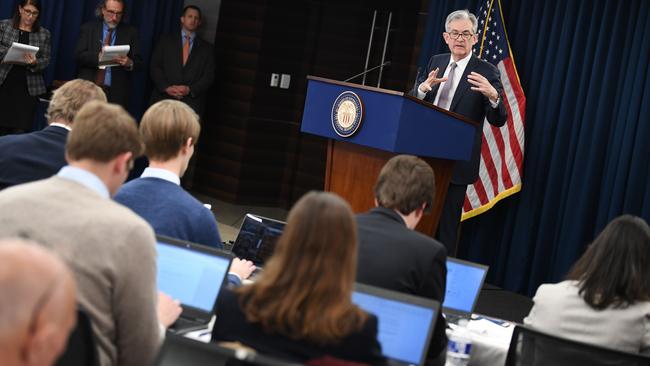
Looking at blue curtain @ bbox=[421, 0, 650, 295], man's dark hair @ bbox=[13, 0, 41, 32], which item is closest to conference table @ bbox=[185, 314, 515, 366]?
blue curtain @ bbox=[421, 0, 650, 295]

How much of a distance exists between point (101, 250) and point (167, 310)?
55 centimetres

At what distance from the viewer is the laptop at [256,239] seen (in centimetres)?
407

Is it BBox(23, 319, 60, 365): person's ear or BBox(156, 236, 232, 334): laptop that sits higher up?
BBox(23, 319, 60, 365): person's ear

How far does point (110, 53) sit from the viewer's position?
834 centimetres

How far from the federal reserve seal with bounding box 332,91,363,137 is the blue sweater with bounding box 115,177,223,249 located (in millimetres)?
2386

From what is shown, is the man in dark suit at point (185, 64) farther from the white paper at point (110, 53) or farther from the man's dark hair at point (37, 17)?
the man's dark hair at point (37, 17)

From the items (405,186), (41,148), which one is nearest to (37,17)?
(41,148)

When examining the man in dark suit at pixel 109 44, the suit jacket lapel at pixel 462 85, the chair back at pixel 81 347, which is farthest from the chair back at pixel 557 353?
the man in dark suit at pixel 109 44

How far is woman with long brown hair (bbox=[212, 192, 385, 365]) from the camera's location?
7.45 feet

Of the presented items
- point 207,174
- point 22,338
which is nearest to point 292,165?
point 207,174

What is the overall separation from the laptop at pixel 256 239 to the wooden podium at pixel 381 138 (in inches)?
64.8

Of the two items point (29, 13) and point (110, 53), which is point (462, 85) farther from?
point (29, 13)

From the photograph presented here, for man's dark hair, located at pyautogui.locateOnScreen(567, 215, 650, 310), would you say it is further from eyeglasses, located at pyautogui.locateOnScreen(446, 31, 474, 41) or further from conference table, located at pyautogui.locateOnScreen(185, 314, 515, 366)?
eyeglasses, located at pyautogui.locateOnScreen(446, 31, 474, 41)

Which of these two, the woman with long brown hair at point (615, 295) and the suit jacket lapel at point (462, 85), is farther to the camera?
the suit jacket lapel at point (462, 85)
